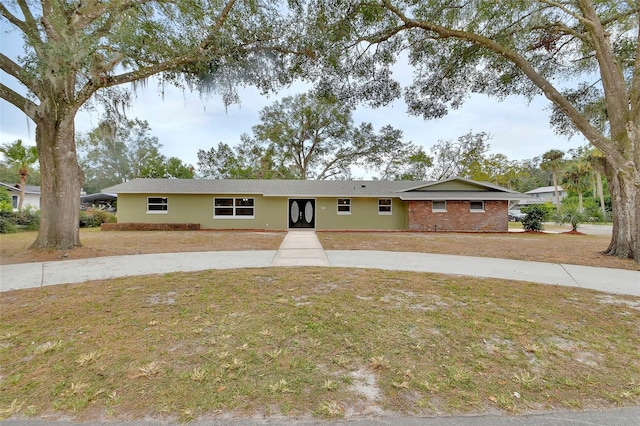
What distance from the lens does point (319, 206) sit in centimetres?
1809

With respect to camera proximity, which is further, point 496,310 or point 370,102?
point 370,102

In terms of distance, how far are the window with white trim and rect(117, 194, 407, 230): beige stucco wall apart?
401 cm

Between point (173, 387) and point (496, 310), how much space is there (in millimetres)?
4101

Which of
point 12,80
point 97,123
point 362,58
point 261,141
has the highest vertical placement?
point 261,141

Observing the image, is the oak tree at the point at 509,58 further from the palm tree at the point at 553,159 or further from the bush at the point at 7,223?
the palm tree at the point at 553,159

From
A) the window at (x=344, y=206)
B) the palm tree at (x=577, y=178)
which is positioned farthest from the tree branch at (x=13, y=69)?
the palm tree at (x=577, y=178)

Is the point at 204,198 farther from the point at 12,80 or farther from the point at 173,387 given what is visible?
the point at 173,387

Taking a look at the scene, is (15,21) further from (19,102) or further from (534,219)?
(534,219)

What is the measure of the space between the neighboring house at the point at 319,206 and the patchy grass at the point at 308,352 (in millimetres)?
12875

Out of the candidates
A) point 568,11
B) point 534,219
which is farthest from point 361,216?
point 568,11

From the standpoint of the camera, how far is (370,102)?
11148mm

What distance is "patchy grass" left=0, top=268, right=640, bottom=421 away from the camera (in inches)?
86.5

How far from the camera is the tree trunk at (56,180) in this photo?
27.1 ft

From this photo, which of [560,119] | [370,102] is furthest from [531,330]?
[560,119]
